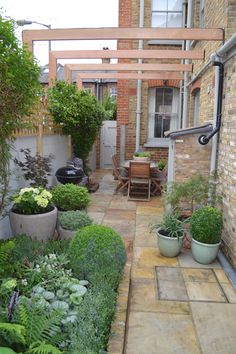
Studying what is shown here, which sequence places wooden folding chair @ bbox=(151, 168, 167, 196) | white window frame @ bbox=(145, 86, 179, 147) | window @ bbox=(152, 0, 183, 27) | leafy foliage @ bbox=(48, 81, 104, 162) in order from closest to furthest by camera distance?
leafy foliage @ bbox=(48, 81, 104, 162) → wooden folding chair @ bbox=(151, 168, 167, 196) → window @ bbox=(152, 0, 183, 27) → white window frame @ bbox=(145, 86, 179, 147)

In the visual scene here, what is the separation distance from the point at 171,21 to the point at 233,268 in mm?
9006

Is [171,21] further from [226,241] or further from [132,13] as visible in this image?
[226,241]

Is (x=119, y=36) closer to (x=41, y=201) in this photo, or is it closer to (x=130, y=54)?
(x=130, y=54)

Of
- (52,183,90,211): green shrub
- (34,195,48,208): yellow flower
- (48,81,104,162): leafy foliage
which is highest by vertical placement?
(48,81,104,162): leafy foliage

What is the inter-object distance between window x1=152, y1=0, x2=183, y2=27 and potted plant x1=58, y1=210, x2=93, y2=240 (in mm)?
8254

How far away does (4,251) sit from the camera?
3178 millimetres

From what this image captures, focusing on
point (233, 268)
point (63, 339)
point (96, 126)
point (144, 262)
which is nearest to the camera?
point (63, 339)

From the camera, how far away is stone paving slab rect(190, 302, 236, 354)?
9.13 feet

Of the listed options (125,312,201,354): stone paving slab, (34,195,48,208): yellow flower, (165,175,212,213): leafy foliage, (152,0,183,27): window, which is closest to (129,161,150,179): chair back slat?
(165,175,212,213): leafy foliage

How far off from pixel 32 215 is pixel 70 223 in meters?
0.52

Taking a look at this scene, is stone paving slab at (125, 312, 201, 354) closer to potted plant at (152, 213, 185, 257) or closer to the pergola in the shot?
potted plant at (152, 213, 185, 257)

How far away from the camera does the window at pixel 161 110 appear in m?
11.4

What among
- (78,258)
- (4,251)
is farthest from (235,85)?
(4,251)

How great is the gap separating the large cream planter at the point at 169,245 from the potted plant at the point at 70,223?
1013mm
